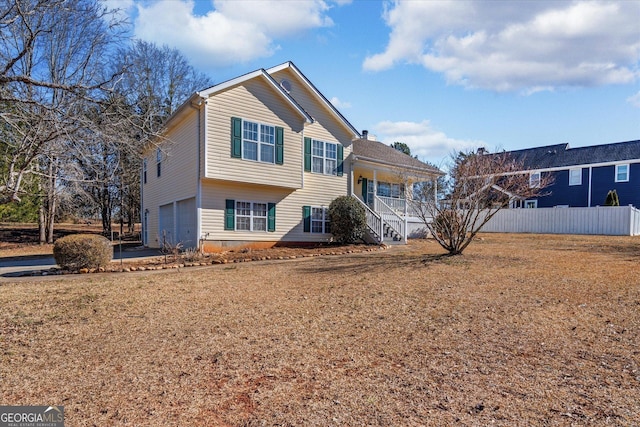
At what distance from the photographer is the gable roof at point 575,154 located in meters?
28.0

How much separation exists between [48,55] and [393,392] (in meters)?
9.98

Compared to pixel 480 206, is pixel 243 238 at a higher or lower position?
lower

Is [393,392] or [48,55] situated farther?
[48,55]

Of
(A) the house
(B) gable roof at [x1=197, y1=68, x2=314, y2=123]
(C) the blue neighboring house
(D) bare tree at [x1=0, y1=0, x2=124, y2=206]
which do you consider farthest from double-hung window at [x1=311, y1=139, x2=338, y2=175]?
(C) the blue neighboring house

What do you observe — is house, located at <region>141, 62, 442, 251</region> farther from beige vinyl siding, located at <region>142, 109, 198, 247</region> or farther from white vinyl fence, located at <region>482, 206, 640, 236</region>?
white vinyl fence, located at <region>482, 206, 640, 236</region>

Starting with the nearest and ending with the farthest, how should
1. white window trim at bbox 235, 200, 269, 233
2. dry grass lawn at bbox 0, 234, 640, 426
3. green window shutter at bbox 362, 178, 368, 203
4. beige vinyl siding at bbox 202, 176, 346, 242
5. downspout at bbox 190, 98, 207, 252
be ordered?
1. dry grass lawn at bbox 0, 234, 640, 426
2. downspout at bbox 190, 98, 207, 252
3. beige vinyl siding at bbox 202, 176, 346, 242
4. white window trim at bbox 235, 200, 269, 233
5. green window shutter at bbox 362, 178, 368, 203

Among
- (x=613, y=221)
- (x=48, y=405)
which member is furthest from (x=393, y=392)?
(x=613, y=221)

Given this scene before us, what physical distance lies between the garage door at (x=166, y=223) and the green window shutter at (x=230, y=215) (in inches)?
137

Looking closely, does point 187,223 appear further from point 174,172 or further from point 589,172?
point 589,172

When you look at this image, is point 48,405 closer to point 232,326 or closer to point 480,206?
point 232,326

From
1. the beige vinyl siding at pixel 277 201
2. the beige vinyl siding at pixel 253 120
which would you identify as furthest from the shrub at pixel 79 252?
the beige vinyl siding at pixel 253 120

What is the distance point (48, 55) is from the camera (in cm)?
871

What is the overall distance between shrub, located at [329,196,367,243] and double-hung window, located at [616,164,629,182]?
2256cm

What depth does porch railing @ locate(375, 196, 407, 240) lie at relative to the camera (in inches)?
697
